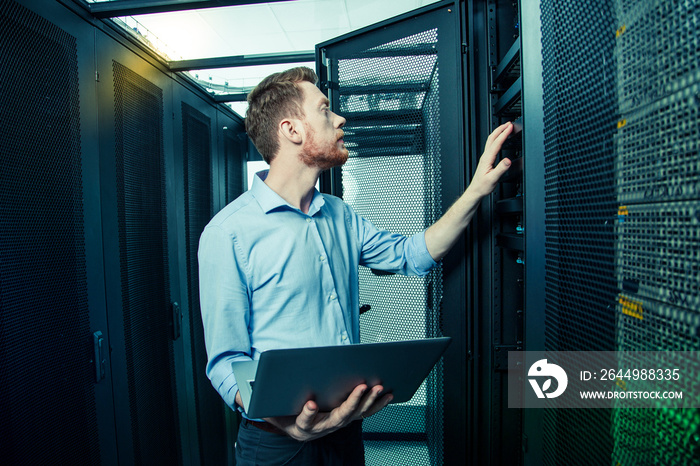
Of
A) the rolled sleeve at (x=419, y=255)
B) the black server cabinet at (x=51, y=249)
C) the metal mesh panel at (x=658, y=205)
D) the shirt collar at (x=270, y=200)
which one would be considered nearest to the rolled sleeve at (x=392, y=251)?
the rolled sleeve at (x=419, y=255)

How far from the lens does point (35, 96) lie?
110cm

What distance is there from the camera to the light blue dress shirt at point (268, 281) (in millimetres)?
1071

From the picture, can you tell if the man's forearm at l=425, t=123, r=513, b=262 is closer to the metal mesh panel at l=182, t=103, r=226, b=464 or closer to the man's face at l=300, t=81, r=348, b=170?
the man's face at l=300, t=81, r=348, b=170

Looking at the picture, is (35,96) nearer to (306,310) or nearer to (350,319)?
(306,310)

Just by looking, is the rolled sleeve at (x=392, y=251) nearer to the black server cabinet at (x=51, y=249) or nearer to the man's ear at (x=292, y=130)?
the man's ear at (x=292, y=130)

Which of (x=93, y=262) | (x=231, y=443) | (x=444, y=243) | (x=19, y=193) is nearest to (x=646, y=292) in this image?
(x=444, y=243)

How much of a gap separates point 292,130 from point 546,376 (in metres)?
1.02

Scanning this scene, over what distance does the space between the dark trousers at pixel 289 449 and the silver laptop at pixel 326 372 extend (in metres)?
0.30

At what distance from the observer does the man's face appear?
124cm

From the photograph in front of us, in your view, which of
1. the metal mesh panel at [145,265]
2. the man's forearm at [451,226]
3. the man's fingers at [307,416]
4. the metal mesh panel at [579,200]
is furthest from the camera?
the metal mesh panel at [145,265]

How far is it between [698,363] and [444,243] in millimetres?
818

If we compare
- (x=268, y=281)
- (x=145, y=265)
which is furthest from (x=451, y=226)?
(x=145, y=265)

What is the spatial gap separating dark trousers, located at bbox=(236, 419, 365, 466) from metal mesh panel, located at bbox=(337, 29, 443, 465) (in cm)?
40

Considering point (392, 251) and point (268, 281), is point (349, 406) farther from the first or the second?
point (392, 251)
